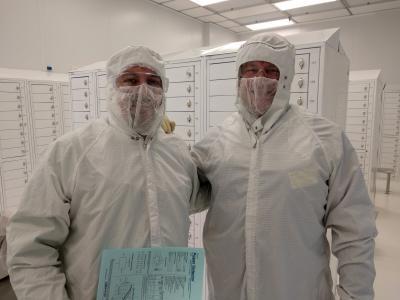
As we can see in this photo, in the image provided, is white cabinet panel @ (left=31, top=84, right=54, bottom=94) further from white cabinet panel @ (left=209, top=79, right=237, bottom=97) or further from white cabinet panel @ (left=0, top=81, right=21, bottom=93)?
white cabinet panel @ (left=209, top=79, right=237, bottom=97)

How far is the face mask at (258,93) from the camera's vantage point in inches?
44.2

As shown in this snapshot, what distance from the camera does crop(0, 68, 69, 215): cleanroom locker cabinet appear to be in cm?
361

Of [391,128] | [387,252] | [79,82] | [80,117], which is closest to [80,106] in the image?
[80,117]

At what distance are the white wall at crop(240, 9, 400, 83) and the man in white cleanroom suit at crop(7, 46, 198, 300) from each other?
668 cm

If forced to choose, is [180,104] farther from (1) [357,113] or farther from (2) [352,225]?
(1) [357,113]

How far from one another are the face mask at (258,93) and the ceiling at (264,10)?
205 inches

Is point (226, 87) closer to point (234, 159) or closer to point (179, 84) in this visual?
point (179, 84)

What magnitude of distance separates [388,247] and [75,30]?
5198 mm

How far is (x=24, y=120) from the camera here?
150 inches

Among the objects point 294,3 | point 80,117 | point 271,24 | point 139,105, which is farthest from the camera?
point 271,24

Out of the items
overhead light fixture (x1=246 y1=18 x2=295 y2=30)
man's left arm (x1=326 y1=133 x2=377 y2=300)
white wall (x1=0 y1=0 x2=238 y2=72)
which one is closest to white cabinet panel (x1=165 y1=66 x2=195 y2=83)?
man's left arm (x1=326 y1=133 x2=377 y2=300)

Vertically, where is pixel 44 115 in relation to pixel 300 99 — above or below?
below

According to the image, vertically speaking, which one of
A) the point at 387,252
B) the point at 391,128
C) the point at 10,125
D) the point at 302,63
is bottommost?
the point at 387,252

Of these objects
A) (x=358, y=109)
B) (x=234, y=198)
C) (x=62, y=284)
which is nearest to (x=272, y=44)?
(x=234, y=198)
